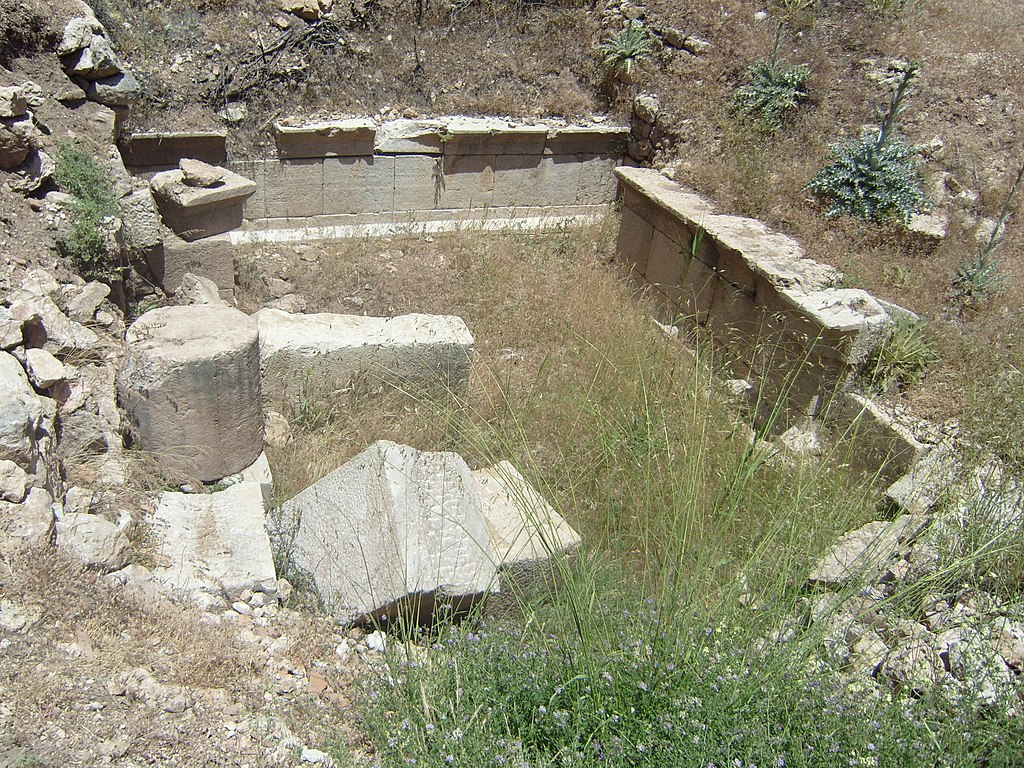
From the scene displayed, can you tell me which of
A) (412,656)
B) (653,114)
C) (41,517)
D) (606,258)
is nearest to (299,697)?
(412,656)

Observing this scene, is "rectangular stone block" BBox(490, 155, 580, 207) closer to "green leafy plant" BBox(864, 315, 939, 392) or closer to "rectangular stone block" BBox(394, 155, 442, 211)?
"rectangular stone block" BBox(394, 155, 442, 211)

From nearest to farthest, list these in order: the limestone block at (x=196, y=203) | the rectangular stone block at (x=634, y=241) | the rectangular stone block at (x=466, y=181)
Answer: the limestone block at (x=196, y=203), the rectangular stone block at (x=634, y=241), the rectangular stone block at (x=466, y=181)

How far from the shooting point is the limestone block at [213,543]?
331cm

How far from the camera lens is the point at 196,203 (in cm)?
589

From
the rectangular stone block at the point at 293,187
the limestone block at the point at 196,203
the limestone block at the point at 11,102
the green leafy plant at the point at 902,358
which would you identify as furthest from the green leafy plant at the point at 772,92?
the limestone block at the point at 11,102

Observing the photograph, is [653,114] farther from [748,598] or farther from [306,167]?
[748,598]

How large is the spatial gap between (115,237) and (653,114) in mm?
5729

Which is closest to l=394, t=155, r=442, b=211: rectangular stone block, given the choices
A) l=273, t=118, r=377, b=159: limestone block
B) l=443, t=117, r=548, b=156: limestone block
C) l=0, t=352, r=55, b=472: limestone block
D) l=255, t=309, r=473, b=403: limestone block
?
l=443, t=117, r=548, b=156: limestone block

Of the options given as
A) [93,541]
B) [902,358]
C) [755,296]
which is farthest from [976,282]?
[93,541]

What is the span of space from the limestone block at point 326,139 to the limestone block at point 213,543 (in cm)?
484

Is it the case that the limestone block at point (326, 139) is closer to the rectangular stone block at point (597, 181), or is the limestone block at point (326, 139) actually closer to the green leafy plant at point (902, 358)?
the rectangular stone block at point (597, 181)

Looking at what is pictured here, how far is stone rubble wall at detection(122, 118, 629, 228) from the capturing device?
7703mm

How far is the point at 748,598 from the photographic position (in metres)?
2.86

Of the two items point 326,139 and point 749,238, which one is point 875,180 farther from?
point 326,139
